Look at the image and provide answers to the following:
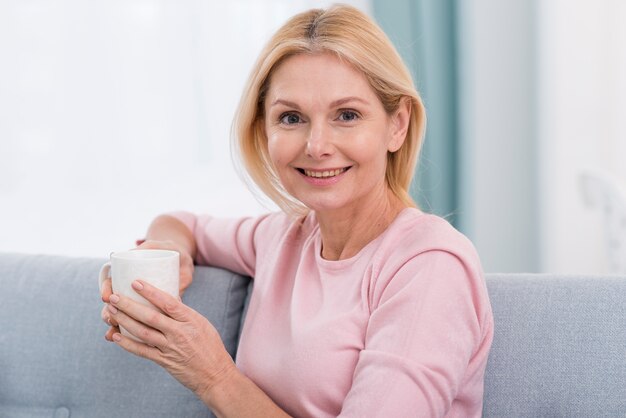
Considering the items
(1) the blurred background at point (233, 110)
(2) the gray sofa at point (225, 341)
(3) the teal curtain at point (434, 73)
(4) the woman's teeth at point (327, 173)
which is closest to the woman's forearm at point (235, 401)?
(2) the gray sofa at point (225, 341)

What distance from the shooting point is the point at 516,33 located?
3.16m

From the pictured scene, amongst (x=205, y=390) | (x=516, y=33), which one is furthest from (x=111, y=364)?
(x=516, y=33)

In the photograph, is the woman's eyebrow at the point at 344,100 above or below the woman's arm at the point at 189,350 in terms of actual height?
above

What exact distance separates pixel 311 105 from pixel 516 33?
201cm

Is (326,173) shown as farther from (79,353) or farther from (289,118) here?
(79,353)

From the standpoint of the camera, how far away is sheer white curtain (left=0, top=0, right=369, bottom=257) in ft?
8.03

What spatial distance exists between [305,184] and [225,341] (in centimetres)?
42

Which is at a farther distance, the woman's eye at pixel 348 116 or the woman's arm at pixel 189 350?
the woman's eye at pixel 348 116

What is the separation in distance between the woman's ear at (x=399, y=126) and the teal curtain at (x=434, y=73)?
1.54 m

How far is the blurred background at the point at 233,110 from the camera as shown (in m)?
2.48

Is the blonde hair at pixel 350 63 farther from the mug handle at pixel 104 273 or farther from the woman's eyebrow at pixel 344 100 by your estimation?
the mug handle at pixel 104 273

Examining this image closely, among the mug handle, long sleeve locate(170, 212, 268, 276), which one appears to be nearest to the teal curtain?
long sleeve locate(170, 212, 268, 276)

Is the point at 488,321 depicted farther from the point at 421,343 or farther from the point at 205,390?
the point at 205,390

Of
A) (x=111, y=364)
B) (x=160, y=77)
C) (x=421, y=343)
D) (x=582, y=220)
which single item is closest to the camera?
(x=421, y=343)
